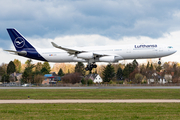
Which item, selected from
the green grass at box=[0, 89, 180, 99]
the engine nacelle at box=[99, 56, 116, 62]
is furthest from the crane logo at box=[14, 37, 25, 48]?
the engine nacelle at box=[99, 56, 116, 62]

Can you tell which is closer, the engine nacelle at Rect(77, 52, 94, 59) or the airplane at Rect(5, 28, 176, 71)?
the airplane at Rect(5, 28, 176, 71)

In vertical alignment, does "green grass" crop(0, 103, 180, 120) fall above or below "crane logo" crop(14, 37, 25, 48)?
below

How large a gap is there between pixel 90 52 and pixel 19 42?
1883 centimetres

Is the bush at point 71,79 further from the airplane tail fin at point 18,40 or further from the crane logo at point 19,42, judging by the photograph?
the crane logo at point 19,42

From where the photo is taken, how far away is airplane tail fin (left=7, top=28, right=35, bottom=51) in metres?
59.9

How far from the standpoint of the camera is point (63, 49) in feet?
175

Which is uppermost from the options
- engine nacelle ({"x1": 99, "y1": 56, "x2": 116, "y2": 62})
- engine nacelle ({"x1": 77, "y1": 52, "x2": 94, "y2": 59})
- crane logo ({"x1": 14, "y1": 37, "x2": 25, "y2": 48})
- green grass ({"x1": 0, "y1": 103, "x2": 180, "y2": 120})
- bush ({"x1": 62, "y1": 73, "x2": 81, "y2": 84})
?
crane logo ({"x1": 14, "y1": 37, "x2": 25, "y2": 48})

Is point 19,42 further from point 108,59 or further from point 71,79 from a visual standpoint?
point 71,79

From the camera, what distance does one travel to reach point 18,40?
60.7 metres

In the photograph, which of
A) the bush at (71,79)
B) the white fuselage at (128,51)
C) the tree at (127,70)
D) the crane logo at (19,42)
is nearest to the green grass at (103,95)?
the white fuselage at (128,51)

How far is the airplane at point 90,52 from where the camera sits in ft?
158

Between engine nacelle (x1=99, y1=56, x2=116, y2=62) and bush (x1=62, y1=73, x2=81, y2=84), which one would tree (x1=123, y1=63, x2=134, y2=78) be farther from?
engine nacelle (x1=99, y1=56, x2=116, y2=62)

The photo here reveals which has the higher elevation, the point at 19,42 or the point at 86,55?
the point at 19,42

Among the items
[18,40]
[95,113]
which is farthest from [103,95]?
[18,40]
